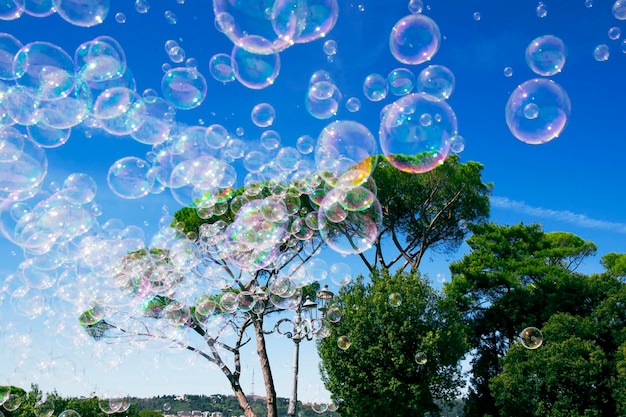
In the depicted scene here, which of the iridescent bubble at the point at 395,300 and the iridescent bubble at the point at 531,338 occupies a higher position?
the iridescent bubble at the point at 395,300

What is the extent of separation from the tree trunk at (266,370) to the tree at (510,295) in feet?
22.8

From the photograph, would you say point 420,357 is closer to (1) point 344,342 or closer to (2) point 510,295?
(1) point 344,342

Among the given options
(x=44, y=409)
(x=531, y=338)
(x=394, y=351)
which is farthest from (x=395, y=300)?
(x=44, y=409)

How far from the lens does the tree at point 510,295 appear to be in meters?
17.2

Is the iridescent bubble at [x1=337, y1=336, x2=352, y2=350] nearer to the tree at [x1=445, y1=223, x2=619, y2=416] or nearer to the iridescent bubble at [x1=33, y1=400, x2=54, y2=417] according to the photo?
the tree at [x1=445, y1=223, x2=619, y2=416]

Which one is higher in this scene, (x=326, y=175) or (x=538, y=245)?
(x=538, y=245)

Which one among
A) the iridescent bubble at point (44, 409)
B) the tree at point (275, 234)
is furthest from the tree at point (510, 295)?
the iridescent bubble at point (44, 409)

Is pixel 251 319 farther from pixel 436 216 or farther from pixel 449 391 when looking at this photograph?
pixel 436 216

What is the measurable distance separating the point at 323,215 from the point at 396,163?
2.44 m

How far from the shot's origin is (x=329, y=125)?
7758 mm

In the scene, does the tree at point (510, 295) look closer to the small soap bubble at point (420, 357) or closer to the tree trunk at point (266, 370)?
the small soap bubble at point (420, 357)

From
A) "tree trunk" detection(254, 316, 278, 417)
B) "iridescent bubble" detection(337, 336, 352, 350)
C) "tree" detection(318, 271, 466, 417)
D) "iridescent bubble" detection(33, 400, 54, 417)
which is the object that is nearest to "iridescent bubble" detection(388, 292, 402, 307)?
"tree" detection(318, 271, 466, 417)

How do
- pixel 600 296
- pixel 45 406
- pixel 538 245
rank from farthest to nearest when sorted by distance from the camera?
pixel 538 245
pixel 600 296
pixel 45 406

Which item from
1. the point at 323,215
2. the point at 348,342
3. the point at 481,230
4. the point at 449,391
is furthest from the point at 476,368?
the point at 323,215
